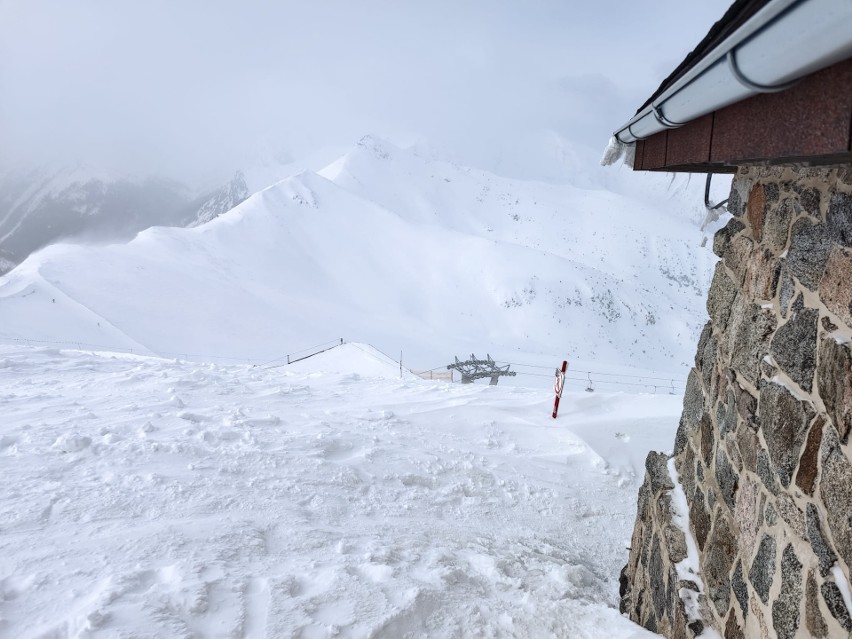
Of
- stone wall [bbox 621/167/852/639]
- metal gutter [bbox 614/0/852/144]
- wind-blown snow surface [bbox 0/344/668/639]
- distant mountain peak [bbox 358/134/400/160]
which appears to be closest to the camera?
metal gutter [bbox 614/0/852/144]

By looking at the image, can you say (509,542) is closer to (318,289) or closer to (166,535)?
(166,535)

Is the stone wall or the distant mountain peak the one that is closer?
the stone wall

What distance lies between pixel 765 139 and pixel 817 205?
56 centimetres

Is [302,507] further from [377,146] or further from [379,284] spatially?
[377,146]

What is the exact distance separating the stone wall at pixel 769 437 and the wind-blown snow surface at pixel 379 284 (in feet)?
81.2

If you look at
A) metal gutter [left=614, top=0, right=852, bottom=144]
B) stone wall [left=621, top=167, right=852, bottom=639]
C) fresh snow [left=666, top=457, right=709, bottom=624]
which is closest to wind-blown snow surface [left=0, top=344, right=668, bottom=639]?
fresh snow [left=666, top=457, right=709, bottom=624]

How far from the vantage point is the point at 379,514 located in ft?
17.1

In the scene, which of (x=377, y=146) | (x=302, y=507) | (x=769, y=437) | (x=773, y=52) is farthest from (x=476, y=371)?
(x=377, y=146)

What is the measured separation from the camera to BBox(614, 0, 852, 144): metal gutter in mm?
1111

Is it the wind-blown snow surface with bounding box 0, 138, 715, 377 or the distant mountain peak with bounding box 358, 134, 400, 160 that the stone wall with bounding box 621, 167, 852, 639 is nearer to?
the wind-blown snow surface with bounding box 0, 138, 715, 377

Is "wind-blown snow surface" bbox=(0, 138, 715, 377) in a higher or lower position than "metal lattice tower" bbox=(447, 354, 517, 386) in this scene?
higher

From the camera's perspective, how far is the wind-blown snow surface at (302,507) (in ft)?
10.6

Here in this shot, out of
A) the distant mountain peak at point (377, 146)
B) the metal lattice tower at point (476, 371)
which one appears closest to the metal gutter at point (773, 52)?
the metal lattice tower at point (476, 371)

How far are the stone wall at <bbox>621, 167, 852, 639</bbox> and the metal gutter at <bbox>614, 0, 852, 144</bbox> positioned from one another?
1.98ft
